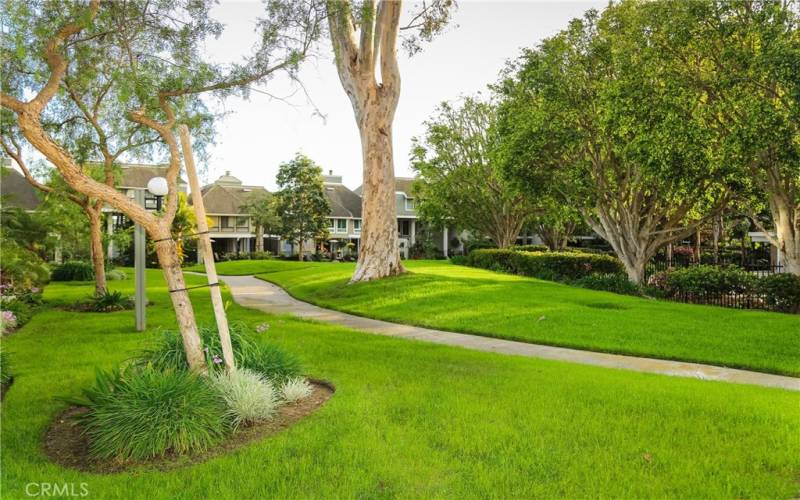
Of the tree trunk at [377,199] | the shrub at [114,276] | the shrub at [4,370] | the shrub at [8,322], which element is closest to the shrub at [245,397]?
the shrub at [4,370]

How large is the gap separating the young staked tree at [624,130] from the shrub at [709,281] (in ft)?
8.36

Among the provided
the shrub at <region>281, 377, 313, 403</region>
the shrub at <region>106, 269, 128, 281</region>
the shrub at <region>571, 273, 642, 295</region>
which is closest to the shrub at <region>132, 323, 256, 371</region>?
the shrub at <region>281, 377, 313, 403</region>

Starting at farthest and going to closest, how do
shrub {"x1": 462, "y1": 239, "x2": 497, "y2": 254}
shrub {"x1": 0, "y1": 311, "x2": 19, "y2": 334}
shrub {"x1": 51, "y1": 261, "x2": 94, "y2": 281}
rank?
shrub {"x1": 462, "y1": 239, "x2": 497, "y2": 254}, shrub {"x1": 51, "y1": 261, "x2": 94, "y2": 281}, shrub {"x1": 0, "y1": 311, "x2": 19, "y2": 334}

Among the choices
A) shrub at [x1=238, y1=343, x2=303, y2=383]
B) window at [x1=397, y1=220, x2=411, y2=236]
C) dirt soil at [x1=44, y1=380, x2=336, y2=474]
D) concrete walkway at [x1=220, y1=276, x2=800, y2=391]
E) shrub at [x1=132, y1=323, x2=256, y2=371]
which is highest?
window at [x1=397, y1=220, x2=411, y2=236]

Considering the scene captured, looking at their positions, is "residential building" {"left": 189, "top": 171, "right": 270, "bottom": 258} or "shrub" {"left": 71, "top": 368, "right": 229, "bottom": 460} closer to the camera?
"shrub" {"left": 71, "top": 368, "right": 229, "bottom": 460}

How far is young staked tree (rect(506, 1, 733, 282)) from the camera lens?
55.4ft

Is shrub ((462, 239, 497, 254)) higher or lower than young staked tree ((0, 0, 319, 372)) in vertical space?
lower

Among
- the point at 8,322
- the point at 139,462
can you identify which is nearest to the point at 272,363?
the point at 139,462

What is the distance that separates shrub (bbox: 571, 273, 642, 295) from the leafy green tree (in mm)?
29136

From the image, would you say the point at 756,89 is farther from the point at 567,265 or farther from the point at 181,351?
the point at 181,351

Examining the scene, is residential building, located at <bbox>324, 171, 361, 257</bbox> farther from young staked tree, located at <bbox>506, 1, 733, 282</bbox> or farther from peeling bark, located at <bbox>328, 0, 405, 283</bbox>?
peeling bark, located at <bbox>328, 0, 405, 283</bbox>

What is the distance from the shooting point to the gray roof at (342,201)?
53184mm

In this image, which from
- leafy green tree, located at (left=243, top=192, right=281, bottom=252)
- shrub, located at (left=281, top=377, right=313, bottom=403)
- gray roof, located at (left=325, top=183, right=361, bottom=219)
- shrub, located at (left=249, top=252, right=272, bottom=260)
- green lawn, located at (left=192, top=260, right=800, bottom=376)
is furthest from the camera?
gray roof, located at (left=325, top=183, right=361, bottom=219)

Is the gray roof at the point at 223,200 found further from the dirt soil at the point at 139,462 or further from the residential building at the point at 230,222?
the dirt soil at the point at 139,462
